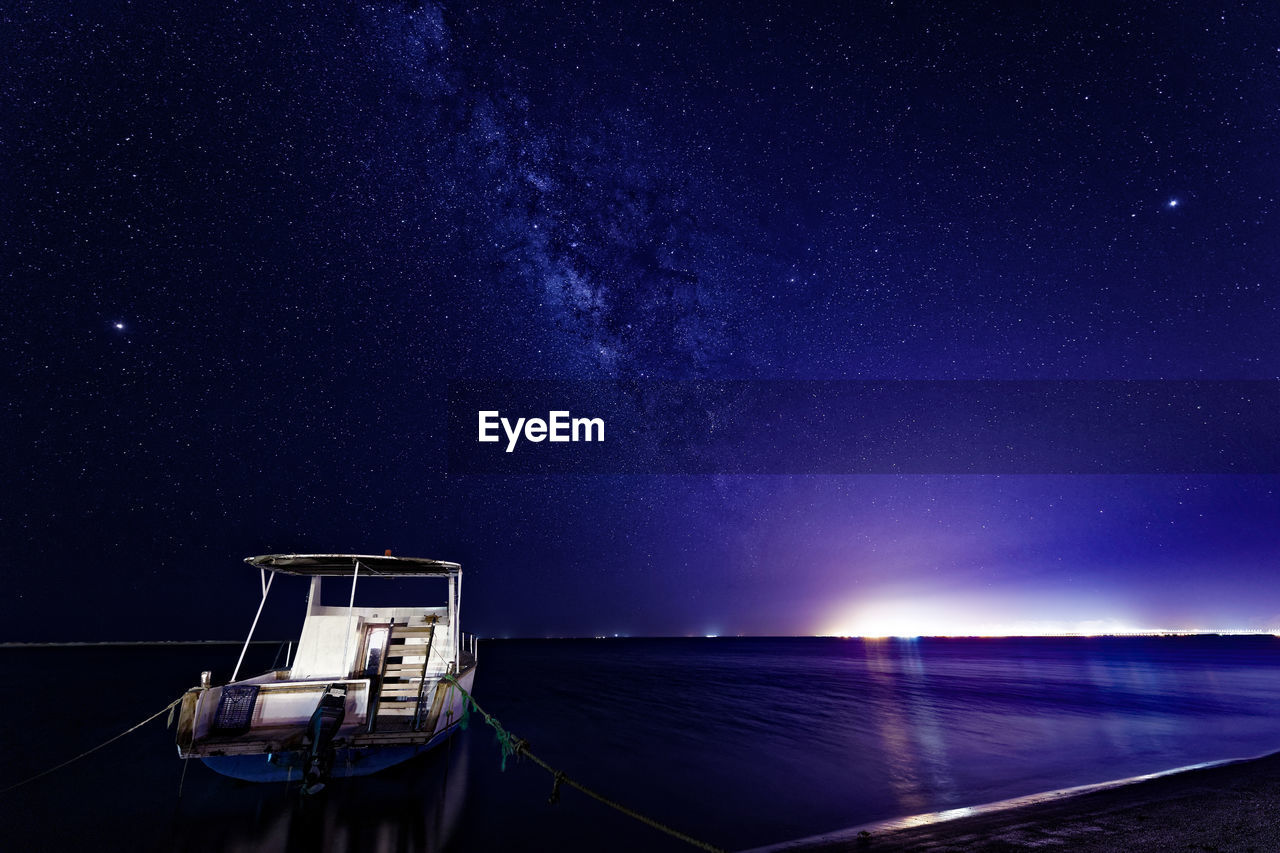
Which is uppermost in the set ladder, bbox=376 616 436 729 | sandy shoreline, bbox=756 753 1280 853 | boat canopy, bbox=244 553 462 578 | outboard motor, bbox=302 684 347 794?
boat canopy, bbox=244 553 462 578

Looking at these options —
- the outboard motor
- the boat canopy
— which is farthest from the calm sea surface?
the boat canopy

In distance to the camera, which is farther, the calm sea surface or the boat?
the calm sea surface

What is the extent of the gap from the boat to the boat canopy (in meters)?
0.03

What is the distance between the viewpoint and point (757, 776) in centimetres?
1488

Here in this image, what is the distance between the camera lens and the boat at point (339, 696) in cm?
1073

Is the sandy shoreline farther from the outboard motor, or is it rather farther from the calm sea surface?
the outboard motor

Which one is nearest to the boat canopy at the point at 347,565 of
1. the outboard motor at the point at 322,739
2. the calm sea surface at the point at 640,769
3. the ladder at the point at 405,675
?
the ladder at the point at 405,675

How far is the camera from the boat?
10.7 metres

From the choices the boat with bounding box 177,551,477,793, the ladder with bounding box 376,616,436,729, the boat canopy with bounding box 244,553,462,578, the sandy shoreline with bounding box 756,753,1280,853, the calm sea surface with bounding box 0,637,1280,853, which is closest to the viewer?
the sandy shoreline with bounding box 756,753,1280,853

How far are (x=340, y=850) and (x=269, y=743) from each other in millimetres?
Answer: 2196

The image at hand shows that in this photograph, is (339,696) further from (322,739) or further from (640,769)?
(640,769)

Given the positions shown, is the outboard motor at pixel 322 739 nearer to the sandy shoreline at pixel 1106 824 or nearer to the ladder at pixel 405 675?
the ladder at pixel 405 675

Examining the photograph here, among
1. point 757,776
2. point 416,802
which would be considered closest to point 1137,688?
point 757,776

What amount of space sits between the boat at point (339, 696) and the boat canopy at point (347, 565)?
0.03 m
